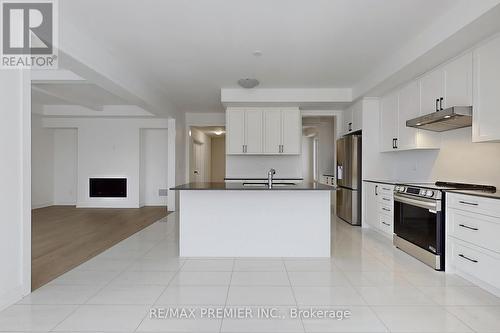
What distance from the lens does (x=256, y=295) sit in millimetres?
2609

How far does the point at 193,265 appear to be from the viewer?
3.44 m

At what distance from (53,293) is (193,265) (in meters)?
1.29

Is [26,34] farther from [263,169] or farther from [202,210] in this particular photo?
[263,169]

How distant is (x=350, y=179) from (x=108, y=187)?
5942 mm

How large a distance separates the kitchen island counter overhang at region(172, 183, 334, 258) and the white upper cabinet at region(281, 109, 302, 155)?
2612mm

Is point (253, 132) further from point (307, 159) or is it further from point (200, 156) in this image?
point (307, 159)

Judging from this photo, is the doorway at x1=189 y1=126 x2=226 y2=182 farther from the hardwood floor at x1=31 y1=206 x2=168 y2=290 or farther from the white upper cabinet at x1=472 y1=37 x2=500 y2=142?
the white upper cabinet at x1=472 y1=37 x2=500 y2=142

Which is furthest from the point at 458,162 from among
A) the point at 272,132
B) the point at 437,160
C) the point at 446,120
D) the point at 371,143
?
the point at 272,132

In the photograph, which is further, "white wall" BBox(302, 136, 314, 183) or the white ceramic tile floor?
"white wall" BBox(302, 136, 314, 183)

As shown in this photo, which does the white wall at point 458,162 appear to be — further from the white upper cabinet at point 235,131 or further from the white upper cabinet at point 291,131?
the white upper cabinet at point 235,131

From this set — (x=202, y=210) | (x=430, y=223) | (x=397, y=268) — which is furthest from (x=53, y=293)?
(x=430, y=223)

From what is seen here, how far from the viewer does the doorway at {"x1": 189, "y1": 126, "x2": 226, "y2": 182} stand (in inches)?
349

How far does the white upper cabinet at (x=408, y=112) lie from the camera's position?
4.25 metres

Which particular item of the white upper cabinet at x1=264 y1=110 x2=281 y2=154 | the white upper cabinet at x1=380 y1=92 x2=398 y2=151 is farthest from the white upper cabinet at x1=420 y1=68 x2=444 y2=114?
the white upper cabinet at x1=264 y1=110 x2=281 y2=154
